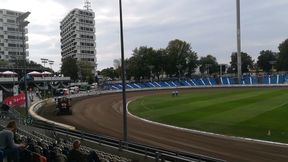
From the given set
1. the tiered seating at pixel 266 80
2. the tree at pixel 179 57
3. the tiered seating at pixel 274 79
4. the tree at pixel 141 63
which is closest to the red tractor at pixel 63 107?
the tiered seating at pixel 266 80

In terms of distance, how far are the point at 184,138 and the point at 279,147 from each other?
7169mm

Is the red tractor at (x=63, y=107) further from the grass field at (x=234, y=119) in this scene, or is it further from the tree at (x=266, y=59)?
the tree at (x=266, y=59)

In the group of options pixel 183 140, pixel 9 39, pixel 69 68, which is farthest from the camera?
pixel 9 39

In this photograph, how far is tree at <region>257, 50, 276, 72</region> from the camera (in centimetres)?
18875

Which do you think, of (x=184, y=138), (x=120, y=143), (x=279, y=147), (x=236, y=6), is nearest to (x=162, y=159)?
(x=120, y=143)

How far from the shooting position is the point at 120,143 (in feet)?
54.5

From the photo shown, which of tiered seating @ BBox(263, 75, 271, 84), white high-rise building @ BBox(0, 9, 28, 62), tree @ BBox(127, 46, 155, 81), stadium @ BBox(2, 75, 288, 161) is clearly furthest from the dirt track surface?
white high-rise building @ BBox(0, 9, 28, 62)

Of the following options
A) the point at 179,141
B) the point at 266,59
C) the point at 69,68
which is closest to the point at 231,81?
the point at 69,68

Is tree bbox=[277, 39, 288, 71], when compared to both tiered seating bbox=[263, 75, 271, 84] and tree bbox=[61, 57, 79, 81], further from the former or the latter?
tree bbox=[61, 57, 79, 81]

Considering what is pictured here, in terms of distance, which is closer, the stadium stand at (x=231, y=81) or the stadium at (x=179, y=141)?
the stadium at (x=179, y=141)

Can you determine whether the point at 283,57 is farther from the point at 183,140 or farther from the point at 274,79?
the point at 183,140

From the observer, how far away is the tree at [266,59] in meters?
189

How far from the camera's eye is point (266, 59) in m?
190

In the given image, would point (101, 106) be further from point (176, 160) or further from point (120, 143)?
point (176, 160)
